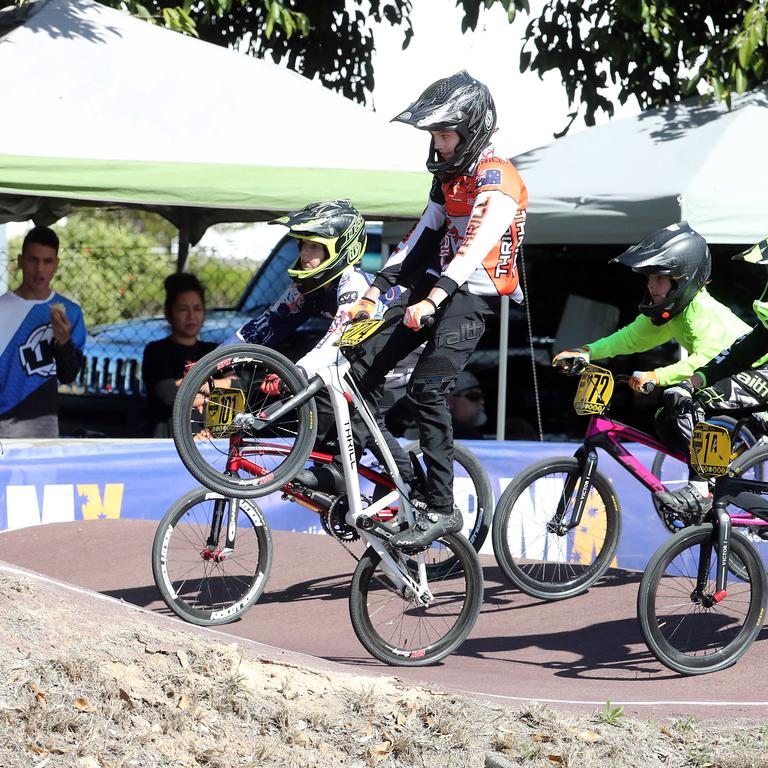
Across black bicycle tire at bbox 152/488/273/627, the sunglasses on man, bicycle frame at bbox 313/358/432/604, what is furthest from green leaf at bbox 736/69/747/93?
black bicycle tire at bbox 152/488/273/627

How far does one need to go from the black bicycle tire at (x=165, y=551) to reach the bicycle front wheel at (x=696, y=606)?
195 centimetres

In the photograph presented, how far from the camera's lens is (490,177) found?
17.3 feet

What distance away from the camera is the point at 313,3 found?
12.8 meters

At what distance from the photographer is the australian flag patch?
525cm

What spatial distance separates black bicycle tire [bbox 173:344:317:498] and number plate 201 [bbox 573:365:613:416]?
1.56m

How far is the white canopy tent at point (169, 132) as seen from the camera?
8445mm

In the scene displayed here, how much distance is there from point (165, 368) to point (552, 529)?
3571mm

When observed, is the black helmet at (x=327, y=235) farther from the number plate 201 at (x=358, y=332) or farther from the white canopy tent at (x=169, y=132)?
the white canopy tent at (x=169, y=132)

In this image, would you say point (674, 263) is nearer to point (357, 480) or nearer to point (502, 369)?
point (357, 480)

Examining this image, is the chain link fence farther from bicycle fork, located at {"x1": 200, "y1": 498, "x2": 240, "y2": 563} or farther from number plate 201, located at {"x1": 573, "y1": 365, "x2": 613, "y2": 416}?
number plate 201, located at {"x1": 573, "y1": 365, "x2": 613, "y2": 416}

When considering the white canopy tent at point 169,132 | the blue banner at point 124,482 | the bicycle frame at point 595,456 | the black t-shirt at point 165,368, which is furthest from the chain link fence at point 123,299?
the bicycle frame at point 595,456

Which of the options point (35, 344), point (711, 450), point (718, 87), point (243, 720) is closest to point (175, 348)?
point (35, 344)

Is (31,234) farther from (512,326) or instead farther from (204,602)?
(512,326)

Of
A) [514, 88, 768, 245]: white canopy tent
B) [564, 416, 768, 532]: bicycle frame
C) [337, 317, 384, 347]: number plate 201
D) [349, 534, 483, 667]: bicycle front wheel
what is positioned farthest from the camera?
[514, 88, 768, 245]: white canopy tent
